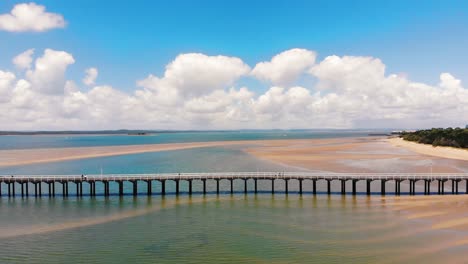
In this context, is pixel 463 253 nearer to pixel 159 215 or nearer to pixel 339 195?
pixel 339 195

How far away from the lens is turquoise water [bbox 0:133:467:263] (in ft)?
71.1

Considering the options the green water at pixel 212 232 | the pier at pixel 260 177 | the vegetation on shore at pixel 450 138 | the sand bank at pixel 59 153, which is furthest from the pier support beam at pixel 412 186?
the sand bank at pixel 59 153

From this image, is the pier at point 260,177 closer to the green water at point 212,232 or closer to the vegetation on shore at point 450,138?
the green water at point 212,232

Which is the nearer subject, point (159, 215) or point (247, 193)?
point (159, 215)

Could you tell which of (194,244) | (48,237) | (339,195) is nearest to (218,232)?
(194,244)

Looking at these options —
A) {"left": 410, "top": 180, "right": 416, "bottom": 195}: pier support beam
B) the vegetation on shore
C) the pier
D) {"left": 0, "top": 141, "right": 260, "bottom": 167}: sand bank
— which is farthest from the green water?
the vegetation on shore

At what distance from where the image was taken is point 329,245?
2320 centimetres

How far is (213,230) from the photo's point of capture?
1048 inches

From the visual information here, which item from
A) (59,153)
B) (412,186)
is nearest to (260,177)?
(412,186)

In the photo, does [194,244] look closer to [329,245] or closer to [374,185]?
[329,245]

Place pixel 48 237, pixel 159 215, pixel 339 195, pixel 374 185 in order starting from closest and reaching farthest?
pixel 48 237 < pixel 159 215 < pixel 339 195 < pixel 374 185

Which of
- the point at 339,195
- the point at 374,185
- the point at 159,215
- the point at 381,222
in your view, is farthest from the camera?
the point at 374,185

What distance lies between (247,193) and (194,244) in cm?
1718

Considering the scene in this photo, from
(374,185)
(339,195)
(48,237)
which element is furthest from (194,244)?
(374,185)
